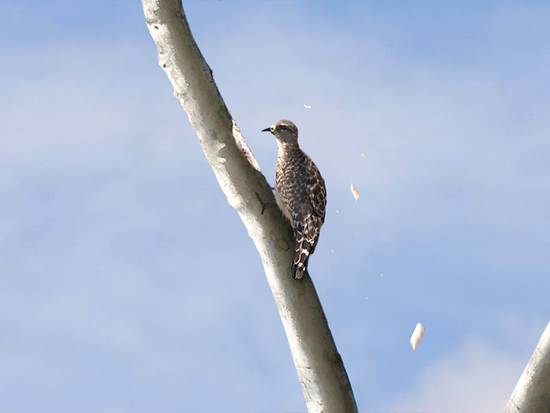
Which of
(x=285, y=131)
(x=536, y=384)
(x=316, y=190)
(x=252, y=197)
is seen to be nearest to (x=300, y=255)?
(x=252, y=197)

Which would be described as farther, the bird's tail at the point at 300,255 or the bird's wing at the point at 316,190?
the bird's wing at the point at 316,190

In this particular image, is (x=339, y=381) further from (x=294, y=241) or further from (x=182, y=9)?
(x=182, y=9)

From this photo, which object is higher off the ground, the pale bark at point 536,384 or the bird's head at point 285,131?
the bird's head at point 285,131

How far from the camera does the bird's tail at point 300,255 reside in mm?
5094

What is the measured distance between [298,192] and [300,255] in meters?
0.57

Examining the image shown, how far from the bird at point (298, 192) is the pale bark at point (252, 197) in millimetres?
74

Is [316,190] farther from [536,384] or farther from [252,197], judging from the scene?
[536,384]

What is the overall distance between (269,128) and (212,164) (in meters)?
1.14

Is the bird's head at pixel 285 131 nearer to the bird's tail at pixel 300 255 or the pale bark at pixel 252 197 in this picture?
the pale bark at pixel 252 197

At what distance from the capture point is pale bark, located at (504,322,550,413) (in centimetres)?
502

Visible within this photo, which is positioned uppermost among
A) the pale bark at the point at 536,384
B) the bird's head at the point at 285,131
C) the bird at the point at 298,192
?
the bird's head at the point at 285,131

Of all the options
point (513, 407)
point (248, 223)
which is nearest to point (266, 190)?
point (248, 223)

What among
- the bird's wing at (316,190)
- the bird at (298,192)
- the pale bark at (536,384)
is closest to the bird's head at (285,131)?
the bird at (298,192)

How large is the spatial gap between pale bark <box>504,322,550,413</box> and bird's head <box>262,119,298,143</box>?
2.15 metres
